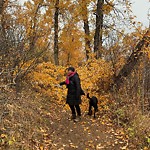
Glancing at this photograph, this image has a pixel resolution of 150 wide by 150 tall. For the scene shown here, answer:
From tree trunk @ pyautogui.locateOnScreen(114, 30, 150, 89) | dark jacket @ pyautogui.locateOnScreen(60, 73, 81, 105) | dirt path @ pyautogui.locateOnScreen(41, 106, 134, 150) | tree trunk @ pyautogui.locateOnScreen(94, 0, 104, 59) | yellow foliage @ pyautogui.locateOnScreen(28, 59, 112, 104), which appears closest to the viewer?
dirt path @ pyautogui.locateOnScreen(41, 106, 134, 150)

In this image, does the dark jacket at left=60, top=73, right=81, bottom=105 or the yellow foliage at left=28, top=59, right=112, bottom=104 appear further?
the yellow foliage at left=28, top=59, right=112, bottom=104

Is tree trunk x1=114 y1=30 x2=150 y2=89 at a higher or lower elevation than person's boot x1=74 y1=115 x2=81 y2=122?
higher

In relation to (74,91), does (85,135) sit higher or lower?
lower

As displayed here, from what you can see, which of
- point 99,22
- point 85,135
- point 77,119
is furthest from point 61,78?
point 99,22

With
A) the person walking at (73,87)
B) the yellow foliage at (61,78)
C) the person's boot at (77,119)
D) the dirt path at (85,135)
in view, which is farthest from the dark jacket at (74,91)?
the yellow foliage at (61,78)

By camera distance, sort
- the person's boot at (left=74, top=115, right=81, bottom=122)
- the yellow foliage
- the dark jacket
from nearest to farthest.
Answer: the dark jacket, the person's boot at (left=74, top=115, right=81, bottom=122), the yellow foliage

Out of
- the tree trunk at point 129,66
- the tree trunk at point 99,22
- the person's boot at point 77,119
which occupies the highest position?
the tree trunk at point 99,22

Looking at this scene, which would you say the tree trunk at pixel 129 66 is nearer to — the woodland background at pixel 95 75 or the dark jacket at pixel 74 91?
the woodland background at pixel 95 75

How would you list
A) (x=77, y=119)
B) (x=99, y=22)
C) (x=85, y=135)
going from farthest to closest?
1. (x=99, y=22)
2. (x=77, y=119)
3. (x=85, y=135)

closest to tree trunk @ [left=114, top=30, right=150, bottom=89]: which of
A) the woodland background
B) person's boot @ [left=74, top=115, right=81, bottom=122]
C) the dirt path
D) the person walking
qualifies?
the woodland background

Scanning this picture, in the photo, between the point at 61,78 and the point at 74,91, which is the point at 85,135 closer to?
the point at 74,91

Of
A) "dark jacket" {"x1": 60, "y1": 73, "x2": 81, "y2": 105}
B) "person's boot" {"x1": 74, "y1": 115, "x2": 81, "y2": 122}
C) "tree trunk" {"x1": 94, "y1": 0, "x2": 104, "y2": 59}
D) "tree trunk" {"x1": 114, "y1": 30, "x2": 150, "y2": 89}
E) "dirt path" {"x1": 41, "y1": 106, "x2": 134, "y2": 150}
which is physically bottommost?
"dirt path" {"x1": 41, "y1": 106, "x2": 134, "y2": 150}

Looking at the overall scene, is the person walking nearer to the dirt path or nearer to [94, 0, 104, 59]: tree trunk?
the dirt path

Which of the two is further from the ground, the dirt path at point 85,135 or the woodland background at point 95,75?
the woodland background at point 95,75
